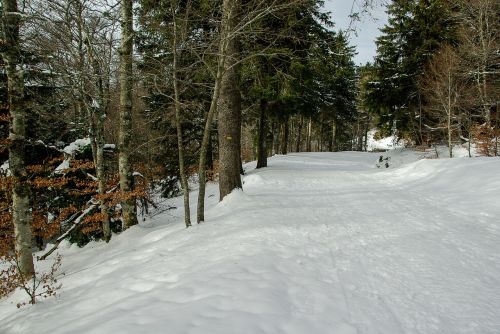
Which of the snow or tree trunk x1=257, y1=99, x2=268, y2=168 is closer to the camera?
the snow

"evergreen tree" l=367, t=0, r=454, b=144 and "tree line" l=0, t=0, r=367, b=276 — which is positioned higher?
"evergreen tree" l=367, t=0, r=454, b=144

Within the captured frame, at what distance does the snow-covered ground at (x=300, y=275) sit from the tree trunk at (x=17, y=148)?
1.05 metres

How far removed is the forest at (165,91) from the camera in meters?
6.41

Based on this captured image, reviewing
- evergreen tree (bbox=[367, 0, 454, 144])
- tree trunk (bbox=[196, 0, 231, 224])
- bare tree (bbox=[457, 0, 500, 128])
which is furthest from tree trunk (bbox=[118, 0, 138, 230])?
evergreen tree (bbox=[367, 0, 454, 144])

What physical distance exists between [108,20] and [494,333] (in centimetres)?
864

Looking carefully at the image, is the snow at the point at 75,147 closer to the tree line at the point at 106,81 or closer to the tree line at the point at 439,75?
the tree line at the point at 106,81

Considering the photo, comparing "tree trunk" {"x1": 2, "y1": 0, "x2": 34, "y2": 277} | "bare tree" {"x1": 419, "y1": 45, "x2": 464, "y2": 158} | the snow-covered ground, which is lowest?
the snow-covered ground

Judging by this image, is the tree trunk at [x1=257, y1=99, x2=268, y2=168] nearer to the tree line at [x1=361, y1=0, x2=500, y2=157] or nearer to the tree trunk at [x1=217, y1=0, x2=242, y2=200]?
the tree trunk at [x1=217, y1=0, x2=242, y2=200]

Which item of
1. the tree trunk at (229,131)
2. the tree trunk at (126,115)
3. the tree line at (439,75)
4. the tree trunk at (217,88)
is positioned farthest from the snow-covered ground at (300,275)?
the tree line at (439,75)

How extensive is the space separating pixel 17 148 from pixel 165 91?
24.8 feet

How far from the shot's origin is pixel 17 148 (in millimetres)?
6195

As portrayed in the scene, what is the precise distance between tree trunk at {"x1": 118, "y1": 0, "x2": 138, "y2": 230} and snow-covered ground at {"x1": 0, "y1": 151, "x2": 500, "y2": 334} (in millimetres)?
962

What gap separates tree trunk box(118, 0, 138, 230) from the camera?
7.76 m

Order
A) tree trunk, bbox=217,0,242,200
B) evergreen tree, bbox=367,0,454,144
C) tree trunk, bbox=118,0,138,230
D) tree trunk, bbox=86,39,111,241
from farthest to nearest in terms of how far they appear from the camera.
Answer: evergreen tree, bbox=367,0,454,144
tree trunk, bbox=217,0,242,200
tree trunk, bbox=118,0,138,230
tree trunk, bbox=86,39,111,241
